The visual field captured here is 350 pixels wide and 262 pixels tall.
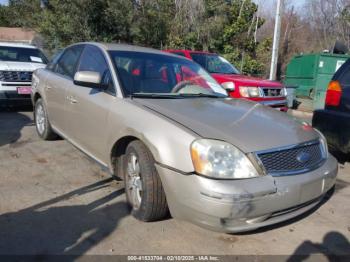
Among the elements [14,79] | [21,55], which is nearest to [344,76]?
[14,79]

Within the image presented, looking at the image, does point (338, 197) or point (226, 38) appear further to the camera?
point (226, 38)

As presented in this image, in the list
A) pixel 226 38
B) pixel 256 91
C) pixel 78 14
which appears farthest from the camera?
pixel 226 38

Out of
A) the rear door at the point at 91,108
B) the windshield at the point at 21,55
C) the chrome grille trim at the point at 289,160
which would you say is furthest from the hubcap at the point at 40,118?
the chrome grille trim at the point at 289,160

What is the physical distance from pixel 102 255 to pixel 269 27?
A: 2792 cm

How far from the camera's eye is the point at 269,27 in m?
28.2

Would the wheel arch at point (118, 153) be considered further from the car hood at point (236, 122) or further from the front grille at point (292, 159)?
the front grille at point (292, 159)

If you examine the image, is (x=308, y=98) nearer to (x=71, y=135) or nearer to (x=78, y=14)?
(x=71, y=135)

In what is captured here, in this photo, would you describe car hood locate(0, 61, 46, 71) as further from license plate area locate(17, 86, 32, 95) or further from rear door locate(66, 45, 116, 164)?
rear door locate(66, 45, 116, 164)

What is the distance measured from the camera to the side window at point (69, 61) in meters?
4.81

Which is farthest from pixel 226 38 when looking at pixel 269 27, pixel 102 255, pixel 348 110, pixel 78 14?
pixel 102 255

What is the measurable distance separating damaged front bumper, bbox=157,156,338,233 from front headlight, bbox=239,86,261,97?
4097mm

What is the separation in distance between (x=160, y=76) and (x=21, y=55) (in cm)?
625

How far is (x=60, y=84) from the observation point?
191 inches

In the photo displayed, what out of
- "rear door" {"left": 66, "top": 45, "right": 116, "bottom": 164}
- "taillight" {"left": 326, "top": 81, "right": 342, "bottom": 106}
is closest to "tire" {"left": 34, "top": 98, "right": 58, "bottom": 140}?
"rear door" {"left": 66, "top": 45, "right": 116, "bottom": 164}
